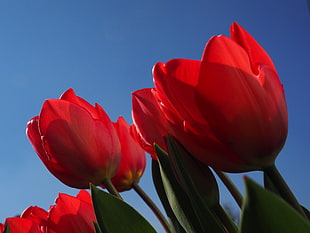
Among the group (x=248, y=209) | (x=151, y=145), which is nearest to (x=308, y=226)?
(x=248, y=209)

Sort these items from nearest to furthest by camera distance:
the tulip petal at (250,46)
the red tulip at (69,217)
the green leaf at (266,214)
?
the green leaf at (266,214) < the tulip petal at (250,46) < the red tulip at (69,217)

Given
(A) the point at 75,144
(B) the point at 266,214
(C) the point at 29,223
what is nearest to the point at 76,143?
(A) the point at 75,144

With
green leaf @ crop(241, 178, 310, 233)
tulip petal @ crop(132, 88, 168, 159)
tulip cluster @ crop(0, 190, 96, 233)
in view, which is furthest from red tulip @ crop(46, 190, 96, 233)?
green leaf @ crop(241, 178, 310, 233)

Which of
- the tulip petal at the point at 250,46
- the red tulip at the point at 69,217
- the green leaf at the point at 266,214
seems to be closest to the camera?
the green leaf at the point at 266,214

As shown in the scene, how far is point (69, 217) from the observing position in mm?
375

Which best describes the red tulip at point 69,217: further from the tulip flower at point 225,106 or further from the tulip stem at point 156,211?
the tulip flower at point 225,106

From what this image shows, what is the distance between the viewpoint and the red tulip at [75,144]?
0.35 meters

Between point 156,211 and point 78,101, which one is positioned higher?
point 78,101

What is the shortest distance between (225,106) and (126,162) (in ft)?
0.68

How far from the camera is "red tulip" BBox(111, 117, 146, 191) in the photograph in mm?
419

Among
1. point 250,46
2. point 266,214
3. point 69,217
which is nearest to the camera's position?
point 266,214

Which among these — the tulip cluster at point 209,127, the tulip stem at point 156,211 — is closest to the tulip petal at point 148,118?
the tulip cluster at point 209,127

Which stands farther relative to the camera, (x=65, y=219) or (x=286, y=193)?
(x=65, y=219)

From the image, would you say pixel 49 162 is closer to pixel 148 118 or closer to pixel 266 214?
pixel 148 118
